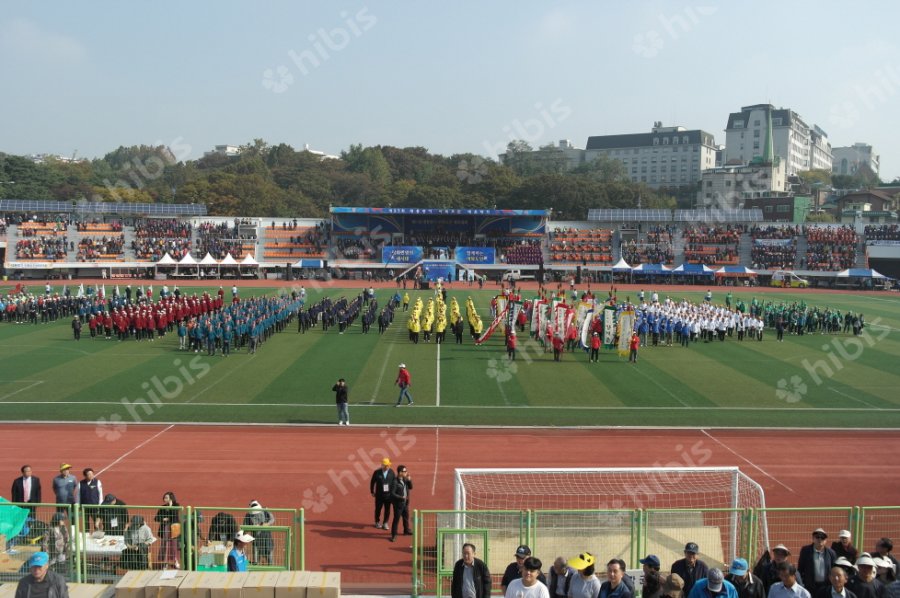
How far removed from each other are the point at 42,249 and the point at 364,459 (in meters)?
55.5

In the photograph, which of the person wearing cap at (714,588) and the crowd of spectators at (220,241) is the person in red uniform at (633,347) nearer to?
the person wearing cap at (714,588)

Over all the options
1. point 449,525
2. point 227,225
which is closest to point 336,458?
point 449,525

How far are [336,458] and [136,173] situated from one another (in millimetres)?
124007

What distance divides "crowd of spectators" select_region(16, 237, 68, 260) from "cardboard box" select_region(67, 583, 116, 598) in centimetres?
5883

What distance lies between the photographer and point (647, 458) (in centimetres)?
1341

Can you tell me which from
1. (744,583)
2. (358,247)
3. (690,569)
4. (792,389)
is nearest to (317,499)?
(690,569)

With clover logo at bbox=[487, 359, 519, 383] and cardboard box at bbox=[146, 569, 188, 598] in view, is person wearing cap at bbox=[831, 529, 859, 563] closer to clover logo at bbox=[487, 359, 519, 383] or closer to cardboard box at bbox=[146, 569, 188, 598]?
cardboard box at bbox=[146, 569, 188, 598]

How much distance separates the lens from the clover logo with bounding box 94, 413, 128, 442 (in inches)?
570

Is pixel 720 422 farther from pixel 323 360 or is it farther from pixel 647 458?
pixel 323 360

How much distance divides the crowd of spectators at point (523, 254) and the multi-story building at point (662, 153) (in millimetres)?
67791

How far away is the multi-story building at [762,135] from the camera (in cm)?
12800

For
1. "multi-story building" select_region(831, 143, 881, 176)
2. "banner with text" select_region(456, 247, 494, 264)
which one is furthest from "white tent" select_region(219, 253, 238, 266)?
"multi-story building" select_region(831, 143, 881, 176)

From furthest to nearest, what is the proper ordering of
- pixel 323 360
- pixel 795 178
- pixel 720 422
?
pixel 795 178
pixel 323 360
pixel 720 422

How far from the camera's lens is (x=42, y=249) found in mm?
58656
